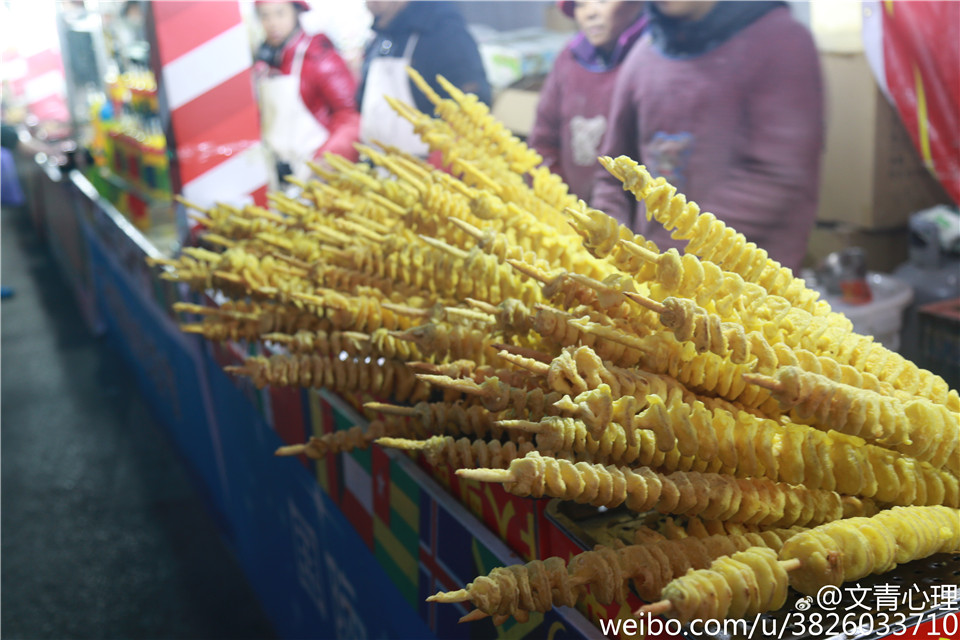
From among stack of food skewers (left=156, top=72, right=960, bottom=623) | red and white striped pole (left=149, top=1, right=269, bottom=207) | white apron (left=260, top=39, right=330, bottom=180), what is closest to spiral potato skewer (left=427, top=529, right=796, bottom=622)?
stack of food skewers (left=156, top=72, right=960, bottom=623)

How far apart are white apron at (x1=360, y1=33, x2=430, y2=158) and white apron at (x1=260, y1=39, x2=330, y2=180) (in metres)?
0.33

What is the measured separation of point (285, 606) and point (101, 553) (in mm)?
960

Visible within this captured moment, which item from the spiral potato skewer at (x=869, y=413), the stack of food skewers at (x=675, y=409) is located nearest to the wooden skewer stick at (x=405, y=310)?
the stack of food skewers at (x=675, y=409)

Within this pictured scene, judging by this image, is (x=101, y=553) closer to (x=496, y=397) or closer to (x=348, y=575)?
(x=348, y=575)

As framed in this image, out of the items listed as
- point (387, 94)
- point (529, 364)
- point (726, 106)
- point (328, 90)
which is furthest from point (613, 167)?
point (328, 90)

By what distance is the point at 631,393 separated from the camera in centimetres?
61

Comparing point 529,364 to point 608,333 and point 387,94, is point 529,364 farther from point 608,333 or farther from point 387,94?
point 387,94

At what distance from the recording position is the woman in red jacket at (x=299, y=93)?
2357 millimetres

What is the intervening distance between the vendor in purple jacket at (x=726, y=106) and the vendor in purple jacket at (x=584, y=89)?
123mm

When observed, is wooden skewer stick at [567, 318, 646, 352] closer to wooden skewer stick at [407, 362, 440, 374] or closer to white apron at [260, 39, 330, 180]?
wooden skewer stick at [407, 362, 440, 374]

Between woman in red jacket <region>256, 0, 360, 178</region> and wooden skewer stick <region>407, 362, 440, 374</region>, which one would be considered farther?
woman in red jacket <region>256, 0, 360, 178</region>

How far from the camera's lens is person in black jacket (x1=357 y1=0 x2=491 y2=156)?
6.38ft

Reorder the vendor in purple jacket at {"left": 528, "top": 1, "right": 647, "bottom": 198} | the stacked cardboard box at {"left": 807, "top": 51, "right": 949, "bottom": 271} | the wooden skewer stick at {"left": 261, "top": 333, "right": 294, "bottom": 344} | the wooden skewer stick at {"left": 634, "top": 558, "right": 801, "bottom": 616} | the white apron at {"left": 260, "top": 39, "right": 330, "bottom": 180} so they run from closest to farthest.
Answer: the wooden skewer stick at {"left": 634, "top": 558, "right": 801, "bottom": 616} < the wooden skewer stick at {"left": 261, "top": 333, "right": 294, "bottom": 344} < the vendor in purple jacket at {"left": 528, "top": 1, "right": 647, "bottom": 198} < the stacked cardboard box at {"left": 807, "top": 51, "right": 949, "bottom": 271} < the white apron at {"left": 260, "top": 39, "right": 330, "bottom": 180}

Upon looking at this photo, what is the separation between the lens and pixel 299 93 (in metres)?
2.50
